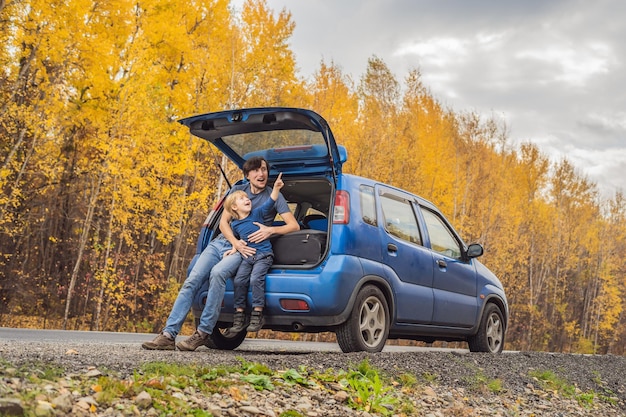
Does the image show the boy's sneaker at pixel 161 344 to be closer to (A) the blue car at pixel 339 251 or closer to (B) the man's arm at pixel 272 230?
(A) the blue car at pixel 339 251

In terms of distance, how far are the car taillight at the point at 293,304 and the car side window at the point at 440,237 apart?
7.90 feet

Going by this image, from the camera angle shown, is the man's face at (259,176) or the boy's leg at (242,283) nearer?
the boy's leg at (242,283)

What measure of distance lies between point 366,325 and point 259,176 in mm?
1947

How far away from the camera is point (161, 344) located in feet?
22.1

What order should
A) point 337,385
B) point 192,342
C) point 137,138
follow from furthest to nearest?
point 137,138 → point 192,342 → point 337,385

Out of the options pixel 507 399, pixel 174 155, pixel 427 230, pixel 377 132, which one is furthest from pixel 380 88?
pixel 507 399

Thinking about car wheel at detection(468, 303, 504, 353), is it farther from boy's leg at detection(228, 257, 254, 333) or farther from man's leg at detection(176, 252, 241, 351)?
man's leg at detection(176, 252, 241, 351)

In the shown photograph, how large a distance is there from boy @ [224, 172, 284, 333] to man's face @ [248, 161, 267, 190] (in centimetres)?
17

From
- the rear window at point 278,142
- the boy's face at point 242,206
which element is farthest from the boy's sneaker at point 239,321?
the rear window at point 278,142

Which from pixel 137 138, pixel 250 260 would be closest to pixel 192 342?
pixel 250 260

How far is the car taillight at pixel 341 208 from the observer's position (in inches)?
275

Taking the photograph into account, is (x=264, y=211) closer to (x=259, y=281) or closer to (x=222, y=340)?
(x=259, y=281)

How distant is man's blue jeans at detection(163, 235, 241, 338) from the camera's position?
690 cm

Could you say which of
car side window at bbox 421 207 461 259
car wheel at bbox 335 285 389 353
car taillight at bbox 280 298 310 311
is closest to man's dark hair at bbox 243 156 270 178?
car taillight at bbox 280 298 310 311
